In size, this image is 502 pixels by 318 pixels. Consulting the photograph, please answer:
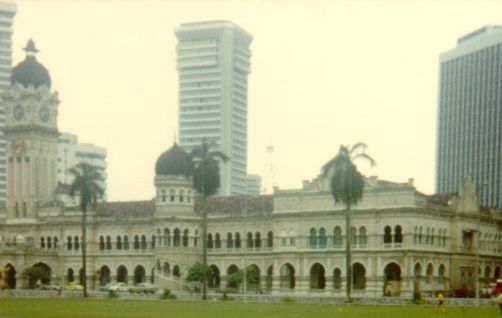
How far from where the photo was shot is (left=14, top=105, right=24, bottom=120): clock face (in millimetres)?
125312

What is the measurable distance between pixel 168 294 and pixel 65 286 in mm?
34104

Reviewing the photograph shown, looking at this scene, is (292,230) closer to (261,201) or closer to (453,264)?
(261,201)

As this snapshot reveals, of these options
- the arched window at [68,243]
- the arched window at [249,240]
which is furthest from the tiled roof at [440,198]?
the arched window at [68,243]

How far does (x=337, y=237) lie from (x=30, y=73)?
154ft

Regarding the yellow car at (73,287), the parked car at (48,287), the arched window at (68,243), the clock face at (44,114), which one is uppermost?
the clock face at (44,114)

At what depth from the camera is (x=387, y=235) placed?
99062 millimetres

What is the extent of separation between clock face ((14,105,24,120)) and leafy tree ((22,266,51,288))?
20.0m

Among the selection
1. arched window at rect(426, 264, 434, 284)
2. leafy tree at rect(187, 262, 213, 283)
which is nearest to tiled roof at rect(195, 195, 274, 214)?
leafy tree at rect(187, 262, 213, 283)

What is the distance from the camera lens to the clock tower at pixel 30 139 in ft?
409

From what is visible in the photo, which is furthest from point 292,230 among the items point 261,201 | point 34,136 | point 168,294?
point 34,136

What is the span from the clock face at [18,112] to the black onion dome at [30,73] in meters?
2.96

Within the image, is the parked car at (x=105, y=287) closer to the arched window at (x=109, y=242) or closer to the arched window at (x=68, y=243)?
the arched window at (x=109, y=242)

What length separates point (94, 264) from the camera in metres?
121

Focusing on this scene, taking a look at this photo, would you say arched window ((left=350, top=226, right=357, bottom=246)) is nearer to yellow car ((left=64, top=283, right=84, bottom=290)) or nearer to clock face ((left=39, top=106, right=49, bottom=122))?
yellow car ((left=64, top=283, right=84, bottom=290))
